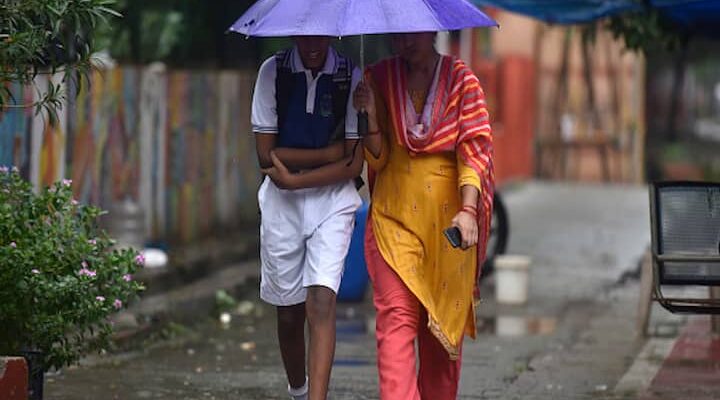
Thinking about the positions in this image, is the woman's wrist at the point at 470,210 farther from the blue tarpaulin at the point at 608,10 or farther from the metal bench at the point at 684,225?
the blue tarpaulin at the point at 608,10

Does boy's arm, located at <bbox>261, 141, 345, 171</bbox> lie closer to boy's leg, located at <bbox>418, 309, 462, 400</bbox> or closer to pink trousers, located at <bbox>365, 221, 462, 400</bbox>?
pink trousers, located at <bbox>365, 221, 462, 400</bbox>

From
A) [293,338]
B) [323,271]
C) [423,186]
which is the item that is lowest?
[293,338]

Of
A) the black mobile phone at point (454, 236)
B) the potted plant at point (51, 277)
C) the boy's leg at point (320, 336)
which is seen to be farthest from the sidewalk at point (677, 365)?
the potted plant at point (51, 277)

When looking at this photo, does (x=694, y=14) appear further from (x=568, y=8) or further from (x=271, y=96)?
(x=271, y=96)

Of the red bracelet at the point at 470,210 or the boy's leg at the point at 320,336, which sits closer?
the red bracelet at the point at 470,210

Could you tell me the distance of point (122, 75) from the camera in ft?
43.0

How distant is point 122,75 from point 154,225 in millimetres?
1561

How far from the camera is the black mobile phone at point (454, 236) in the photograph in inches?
239

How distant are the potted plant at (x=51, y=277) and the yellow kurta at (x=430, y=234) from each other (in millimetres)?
1552

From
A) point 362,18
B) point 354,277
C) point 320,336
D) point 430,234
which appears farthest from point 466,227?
point 354,277

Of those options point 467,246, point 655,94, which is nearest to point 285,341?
point 467,246

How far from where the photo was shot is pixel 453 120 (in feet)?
20.7

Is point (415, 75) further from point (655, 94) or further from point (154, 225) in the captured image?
point (655, 94)

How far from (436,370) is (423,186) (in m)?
0.82
